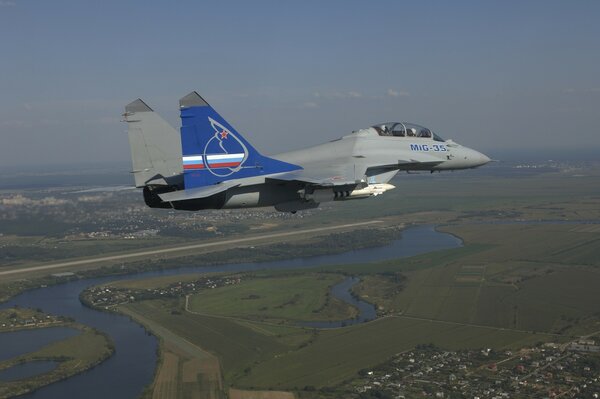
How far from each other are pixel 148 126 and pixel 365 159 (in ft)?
27.6

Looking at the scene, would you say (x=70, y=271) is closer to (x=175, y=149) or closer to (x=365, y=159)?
(x=175, y=149)

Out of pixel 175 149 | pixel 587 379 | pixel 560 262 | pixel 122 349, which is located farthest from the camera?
pixel 560 262

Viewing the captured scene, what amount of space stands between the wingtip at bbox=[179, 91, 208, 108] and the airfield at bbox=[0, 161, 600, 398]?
19.9m

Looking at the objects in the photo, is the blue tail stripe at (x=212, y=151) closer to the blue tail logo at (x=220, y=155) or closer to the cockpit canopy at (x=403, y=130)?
the blue tail logo at (x=220, y=155)

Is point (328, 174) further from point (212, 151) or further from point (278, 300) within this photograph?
point (278, 300)

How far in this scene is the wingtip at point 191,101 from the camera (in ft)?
68.4

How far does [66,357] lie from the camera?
43.6m

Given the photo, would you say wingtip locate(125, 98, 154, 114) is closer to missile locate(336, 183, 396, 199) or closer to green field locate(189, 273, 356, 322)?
missile locate(336, 183, 396, 199)

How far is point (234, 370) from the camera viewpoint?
3941 centimetres

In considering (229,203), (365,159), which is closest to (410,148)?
(365,159)

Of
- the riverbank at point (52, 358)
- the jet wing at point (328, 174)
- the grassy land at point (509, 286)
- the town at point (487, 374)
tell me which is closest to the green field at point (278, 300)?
the grassy land at point (509, 286)

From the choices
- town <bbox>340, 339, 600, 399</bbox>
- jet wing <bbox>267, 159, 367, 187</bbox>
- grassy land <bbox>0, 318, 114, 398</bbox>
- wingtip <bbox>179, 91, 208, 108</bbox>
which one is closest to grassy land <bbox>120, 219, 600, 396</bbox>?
town <bbox>340, 339, 600, 399</bbox>

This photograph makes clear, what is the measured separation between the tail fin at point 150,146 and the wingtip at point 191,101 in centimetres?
430

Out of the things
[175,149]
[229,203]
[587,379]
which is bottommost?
[587,379]
